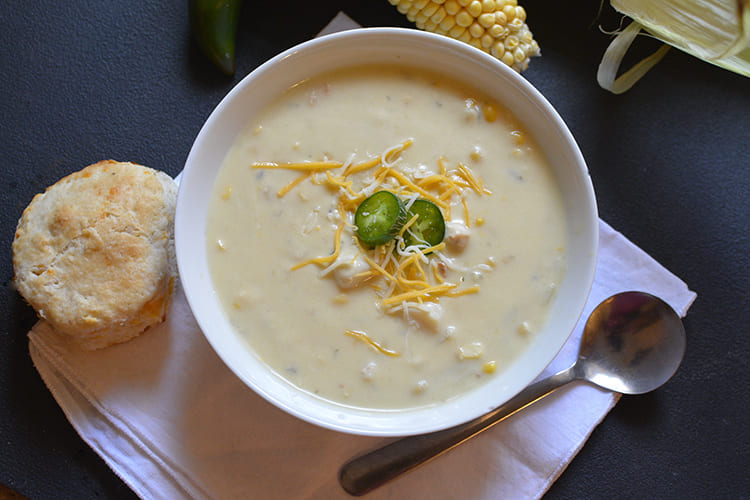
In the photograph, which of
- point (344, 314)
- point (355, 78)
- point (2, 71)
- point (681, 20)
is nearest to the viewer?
point (344, 314)

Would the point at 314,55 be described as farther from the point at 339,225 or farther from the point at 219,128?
the point at 339,225

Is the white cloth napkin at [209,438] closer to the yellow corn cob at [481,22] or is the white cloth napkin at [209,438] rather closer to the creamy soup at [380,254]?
the creamy soup at [380,254]

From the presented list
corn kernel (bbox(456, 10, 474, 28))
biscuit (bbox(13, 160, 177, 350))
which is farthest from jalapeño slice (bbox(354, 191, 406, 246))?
corn kernel (bbox(456, 10, 474, 28))

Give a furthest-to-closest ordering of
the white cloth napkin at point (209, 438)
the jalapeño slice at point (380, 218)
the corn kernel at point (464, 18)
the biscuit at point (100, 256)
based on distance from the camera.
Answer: the corn kernel at point (464, 18)
the white cloth napkin at point (209, 438)
the biscuit at point (100, 256)
the jalapeño slice at point (380, 218)

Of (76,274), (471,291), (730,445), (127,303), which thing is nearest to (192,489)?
(127,303)

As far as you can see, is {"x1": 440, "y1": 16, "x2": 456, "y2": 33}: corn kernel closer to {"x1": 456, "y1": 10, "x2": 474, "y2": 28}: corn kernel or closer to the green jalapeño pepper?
{"x1": 456, "y1": 10, "x2": 474, "y2": 28}: corn kernel

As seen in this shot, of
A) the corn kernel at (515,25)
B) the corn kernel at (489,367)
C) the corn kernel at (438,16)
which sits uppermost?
the corn kernel at (438,16)

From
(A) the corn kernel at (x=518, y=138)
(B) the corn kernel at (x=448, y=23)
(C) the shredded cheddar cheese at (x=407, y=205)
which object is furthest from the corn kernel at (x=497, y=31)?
(C) the shredded cheddar cheese at (x=407, y=205)
